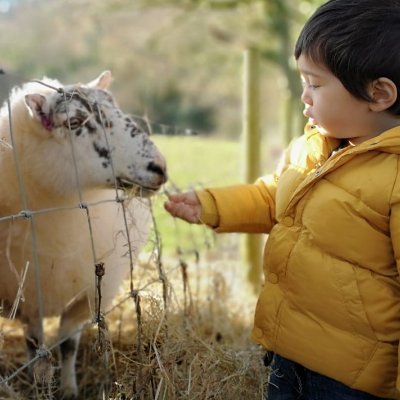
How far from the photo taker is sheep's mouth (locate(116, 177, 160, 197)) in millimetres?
2537

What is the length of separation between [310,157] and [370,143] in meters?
0.29

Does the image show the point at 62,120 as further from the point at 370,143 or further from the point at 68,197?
the point at 370,143

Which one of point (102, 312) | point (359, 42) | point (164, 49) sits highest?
Answer: point (359, 42)

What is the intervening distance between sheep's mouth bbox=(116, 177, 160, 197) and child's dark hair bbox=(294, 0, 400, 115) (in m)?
0.96

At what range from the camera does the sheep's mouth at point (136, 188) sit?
8.32 ft

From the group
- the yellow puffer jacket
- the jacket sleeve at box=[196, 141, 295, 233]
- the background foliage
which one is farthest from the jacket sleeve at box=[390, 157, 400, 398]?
the background foliage

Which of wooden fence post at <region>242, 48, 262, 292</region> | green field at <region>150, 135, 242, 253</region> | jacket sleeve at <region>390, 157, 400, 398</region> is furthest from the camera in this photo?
green field at <region>150, 135, 242, 253</region>

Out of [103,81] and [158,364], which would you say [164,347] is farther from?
[103,81]

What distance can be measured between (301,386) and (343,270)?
17.1 inches

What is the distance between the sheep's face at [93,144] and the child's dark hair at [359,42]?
0.91 metres

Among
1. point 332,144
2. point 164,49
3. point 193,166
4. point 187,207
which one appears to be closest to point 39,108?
point 187,207

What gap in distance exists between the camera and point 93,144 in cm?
255

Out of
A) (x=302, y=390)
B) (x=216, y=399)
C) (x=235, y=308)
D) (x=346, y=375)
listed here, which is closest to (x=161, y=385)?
(x=216, y=399)

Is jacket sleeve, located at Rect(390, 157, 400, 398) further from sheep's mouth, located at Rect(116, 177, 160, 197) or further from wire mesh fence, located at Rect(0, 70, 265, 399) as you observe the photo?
sheep's mouth, located at Rect(116, 177, 160, 197)
